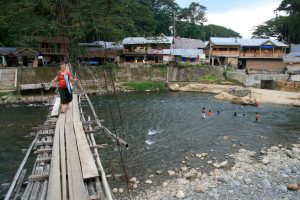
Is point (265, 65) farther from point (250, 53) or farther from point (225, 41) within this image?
point (225, 41)

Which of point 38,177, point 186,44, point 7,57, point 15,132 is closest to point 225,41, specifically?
point 186,44

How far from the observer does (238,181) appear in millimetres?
13266

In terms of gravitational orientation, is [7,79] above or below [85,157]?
above

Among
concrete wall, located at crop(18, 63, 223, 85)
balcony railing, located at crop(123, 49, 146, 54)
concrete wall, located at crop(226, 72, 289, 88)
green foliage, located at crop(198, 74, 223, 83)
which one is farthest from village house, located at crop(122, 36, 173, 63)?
→ concrete wall, located at crop(226, 72, 289, 88)

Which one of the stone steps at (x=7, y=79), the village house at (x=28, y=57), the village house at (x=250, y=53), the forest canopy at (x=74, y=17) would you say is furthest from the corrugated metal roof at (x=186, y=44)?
the stone steps at (x=7, y=79)

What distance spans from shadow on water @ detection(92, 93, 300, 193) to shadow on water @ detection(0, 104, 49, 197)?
509 cm

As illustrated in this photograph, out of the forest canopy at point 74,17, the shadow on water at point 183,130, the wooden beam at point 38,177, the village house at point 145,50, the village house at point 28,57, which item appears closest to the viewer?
the wooden beam at point 38,177

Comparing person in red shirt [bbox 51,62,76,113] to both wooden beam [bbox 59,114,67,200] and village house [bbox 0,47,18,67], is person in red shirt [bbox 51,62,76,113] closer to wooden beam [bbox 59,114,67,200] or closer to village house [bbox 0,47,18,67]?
wooden beam [bbox 59,114,67,200]

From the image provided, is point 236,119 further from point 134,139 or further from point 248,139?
point 134,139

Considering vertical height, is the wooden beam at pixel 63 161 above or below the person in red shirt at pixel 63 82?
below

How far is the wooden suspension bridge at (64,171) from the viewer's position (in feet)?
15.2

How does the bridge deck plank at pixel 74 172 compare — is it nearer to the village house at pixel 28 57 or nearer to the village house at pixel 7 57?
the village house at pixel 28 57

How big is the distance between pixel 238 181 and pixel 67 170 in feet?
33.9

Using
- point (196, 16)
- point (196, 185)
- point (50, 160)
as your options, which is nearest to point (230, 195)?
point (196, 185)
